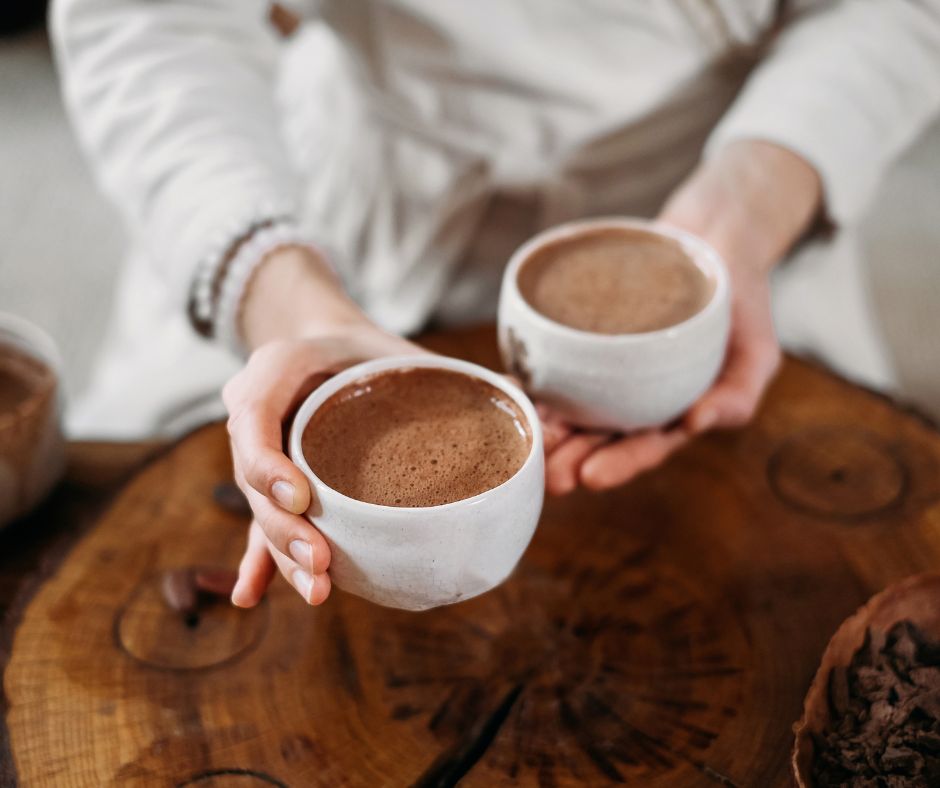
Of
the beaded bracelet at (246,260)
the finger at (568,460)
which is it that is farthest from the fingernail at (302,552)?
the beaded bracelet at (246,260)

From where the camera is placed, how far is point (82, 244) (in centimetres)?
262

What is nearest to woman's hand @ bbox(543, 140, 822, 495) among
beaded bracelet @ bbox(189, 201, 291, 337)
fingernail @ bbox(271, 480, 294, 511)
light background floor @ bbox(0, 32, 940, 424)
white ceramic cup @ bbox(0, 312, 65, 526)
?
fingernail @ bbox(271, 480, 294, 511)

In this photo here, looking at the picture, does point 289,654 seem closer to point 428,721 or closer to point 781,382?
point 428,721

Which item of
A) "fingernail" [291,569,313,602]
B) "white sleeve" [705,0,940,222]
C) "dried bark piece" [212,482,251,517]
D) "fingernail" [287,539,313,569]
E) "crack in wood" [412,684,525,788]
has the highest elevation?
"white sleeve" [705,0,940,222]

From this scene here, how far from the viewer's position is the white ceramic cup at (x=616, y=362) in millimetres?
834

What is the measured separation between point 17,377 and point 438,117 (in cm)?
58

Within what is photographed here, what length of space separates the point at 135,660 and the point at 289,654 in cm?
13

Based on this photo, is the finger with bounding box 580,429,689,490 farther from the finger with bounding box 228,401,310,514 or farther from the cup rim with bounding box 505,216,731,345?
the finger with bounding box 228,401,310,514

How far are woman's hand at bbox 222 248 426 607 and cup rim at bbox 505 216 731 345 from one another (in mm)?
122

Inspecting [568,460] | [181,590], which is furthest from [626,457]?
[181,590]

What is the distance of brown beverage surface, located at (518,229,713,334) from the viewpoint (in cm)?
89

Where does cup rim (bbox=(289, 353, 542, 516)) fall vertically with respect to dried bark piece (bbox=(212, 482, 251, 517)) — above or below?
above

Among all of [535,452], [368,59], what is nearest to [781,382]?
[535,452]

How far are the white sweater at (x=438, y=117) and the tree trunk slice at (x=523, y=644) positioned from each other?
0.29 m
